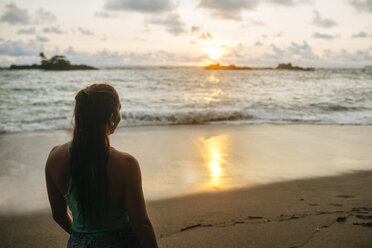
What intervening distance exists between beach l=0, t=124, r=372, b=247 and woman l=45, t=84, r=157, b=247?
1526 millimetres

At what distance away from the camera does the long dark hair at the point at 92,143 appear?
1447mm

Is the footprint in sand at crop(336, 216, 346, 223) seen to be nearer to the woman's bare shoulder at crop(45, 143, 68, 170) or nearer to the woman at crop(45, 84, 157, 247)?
the woman at crop(45, 84, 157, 247)

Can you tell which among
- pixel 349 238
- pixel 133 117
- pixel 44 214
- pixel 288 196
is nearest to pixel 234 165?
pixel 288 196

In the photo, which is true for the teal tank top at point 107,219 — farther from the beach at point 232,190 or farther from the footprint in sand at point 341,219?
the footprint in sand at point 341,219

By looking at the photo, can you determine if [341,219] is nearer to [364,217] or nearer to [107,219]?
[364,217]

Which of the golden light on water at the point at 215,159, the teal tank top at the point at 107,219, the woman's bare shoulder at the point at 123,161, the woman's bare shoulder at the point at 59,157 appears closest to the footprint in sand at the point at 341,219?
the golden light on water at the point at 215,159

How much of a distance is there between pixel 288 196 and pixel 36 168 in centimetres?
469

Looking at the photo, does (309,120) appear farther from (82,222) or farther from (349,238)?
(82,222)

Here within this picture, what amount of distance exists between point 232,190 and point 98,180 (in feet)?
11.1

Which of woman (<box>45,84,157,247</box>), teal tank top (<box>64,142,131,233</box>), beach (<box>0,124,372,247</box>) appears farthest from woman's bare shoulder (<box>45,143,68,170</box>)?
beach (<box>0,124,372,247</box>)

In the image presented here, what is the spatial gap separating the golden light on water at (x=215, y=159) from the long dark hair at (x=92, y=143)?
3.35 meters

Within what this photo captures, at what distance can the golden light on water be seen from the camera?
194 inches

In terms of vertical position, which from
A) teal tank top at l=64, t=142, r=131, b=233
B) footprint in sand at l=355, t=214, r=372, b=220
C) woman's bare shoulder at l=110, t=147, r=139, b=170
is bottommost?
footprint in sand at l=355, t=214, r=372, b=220

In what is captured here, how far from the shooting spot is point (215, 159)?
21.2 ft
